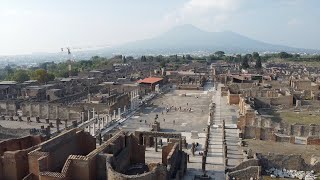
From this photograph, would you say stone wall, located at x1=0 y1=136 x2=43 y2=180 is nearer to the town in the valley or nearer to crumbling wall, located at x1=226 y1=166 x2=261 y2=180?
the town in the valley

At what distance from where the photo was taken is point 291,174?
100ft

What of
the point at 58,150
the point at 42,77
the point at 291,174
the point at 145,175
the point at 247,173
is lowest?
the point at 291,174

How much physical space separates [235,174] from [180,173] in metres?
4.62

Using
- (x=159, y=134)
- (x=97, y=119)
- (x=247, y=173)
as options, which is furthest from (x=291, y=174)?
(x=97, y=119)

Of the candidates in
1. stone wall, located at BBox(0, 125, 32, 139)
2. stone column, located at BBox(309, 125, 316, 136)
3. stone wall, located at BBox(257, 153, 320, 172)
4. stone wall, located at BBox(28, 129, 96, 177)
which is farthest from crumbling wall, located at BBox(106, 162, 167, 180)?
stone column, located at BBox(309, 125, 316, 136)

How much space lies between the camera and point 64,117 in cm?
5572

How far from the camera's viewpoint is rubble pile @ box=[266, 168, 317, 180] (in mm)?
29953

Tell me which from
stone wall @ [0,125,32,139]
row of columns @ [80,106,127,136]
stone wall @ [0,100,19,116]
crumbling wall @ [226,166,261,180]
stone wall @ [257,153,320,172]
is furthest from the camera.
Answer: stone wall @ [0,100,19,116]

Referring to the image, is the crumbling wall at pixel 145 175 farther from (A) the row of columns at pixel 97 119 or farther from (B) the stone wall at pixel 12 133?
(A) the row of columns at pixel 97 119

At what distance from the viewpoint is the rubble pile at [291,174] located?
29953 mm

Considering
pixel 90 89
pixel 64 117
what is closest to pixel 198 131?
pixel 64 117

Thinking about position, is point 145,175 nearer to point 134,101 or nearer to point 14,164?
point 14,164

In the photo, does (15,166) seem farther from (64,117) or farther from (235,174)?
(64,117)

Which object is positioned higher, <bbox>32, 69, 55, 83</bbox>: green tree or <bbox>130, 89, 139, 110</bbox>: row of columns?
<bbox>32, 69, 55, 83</bbox>: green tree
